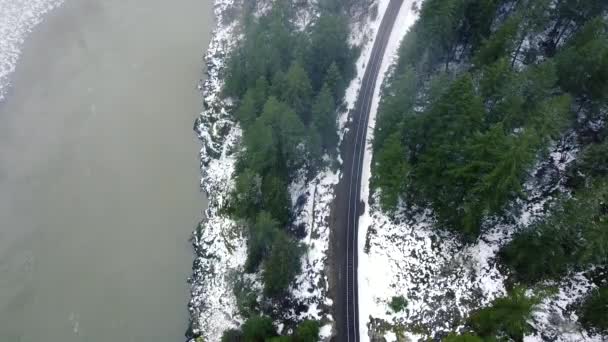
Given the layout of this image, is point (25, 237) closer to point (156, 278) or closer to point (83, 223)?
point (83, 223)

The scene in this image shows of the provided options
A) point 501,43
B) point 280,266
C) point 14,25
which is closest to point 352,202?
point 280,266

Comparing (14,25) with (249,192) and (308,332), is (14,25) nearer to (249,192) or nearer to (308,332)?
(249,192)

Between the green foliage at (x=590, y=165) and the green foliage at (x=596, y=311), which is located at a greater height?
the green foliage at (x=590, y=165)

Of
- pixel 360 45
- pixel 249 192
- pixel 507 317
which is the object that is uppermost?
pixel 360 45

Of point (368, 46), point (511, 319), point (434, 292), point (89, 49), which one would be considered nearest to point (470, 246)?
point (434, 292)

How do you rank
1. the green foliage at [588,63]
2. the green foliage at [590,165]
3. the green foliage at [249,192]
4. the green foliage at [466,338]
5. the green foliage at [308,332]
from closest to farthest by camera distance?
the green foliage at [466,338], the green foliage at [590,165], the green foliage at [588,63], the green foliage at [308,332], the green foliage at [249,192]

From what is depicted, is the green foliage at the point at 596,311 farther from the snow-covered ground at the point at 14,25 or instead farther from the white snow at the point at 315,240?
the snow-covered ground at the point at 14,25

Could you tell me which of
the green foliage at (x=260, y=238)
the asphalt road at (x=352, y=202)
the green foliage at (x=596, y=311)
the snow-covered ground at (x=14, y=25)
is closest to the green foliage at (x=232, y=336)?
the green foliage at (x=260, y=238)
